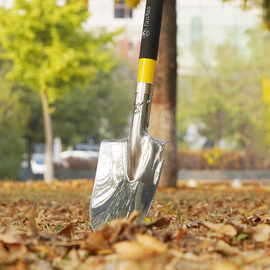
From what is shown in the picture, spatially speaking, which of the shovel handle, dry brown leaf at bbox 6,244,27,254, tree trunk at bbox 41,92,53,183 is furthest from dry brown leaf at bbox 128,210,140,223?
tree trunk at bbox 41,92,53,183

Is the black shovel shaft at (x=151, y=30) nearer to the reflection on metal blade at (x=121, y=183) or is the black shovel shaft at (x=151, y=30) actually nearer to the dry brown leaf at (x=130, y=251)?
the reflection on metal blade at (x=121, y=183)

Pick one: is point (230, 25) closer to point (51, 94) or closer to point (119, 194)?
point (51, 94)

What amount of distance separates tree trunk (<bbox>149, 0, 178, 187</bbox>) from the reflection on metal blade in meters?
4.40

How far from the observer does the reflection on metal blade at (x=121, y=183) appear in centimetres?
236

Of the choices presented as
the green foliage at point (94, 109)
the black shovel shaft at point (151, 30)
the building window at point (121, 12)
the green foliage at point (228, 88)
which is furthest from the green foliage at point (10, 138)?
the building window at point (121, 12)

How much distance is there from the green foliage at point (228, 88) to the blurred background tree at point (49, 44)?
13.7 meters

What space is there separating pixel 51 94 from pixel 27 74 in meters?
0.90

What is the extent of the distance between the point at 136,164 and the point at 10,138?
1305 cm

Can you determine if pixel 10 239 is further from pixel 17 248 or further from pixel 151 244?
pixel 151 244

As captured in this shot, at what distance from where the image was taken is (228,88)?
25938 mm

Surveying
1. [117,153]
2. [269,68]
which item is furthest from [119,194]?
[269,68]

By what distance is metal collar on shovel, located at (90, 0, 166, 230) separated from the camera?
2379 mm

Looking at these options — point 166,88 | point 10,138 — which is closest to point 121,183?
point 166,88

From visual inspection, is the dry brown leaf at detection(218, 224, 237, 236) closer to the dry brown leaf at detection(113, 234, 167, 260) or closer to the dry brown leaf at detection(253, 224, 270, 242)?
the dry brown leaf at detection(253, 224, 270, 242)
